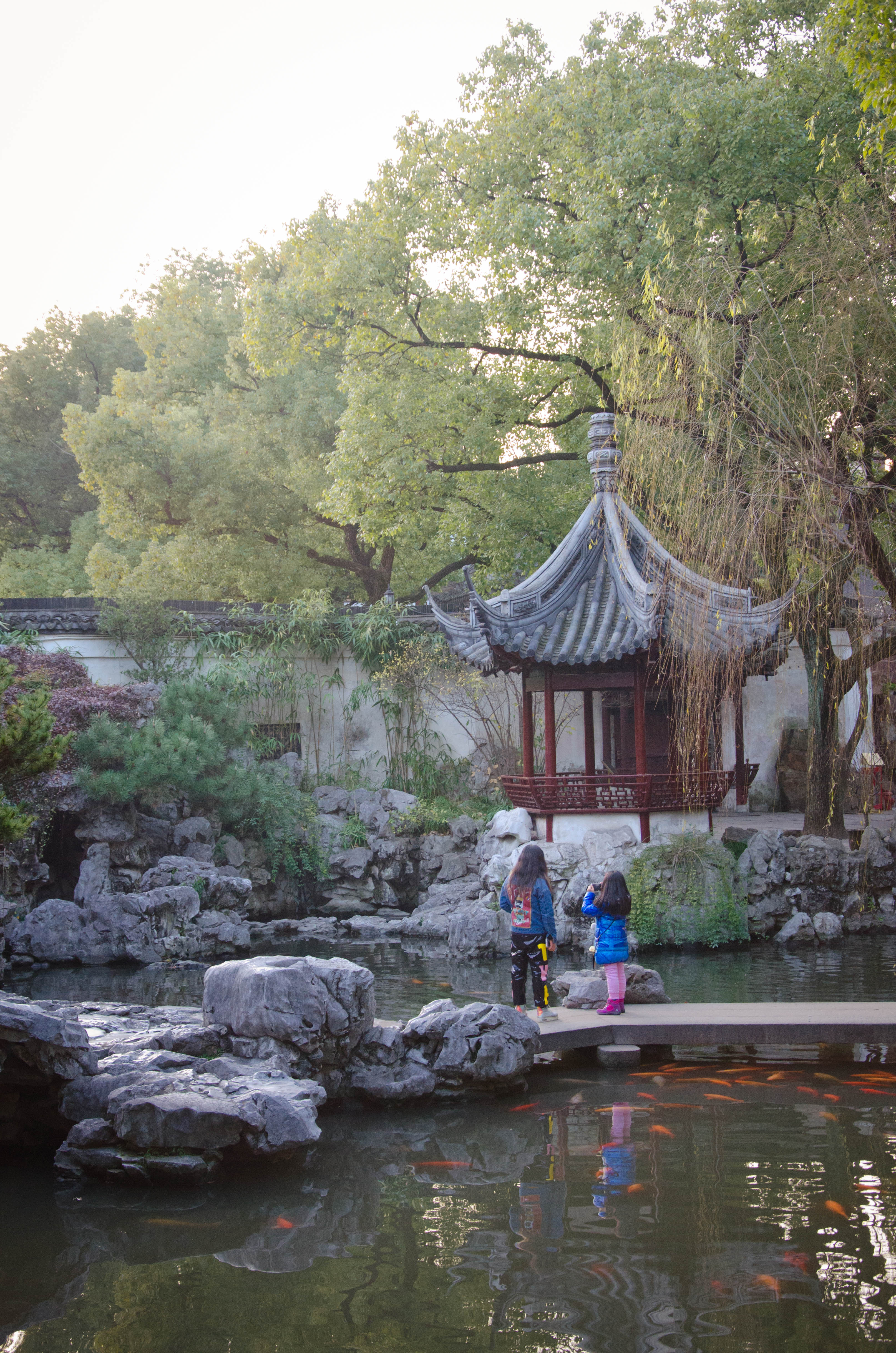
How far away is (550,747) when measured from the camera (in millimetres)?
11258

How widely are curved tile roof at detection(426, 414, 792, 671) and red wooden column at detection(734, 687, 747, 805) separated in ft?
5.50

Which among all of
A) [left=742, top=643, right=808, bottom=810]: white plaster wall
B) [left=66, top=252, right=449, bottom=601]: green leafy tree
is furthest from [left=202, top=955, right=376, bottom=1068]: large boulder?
[left=742, top=643, right=808, bottom=810]: white plaster wall

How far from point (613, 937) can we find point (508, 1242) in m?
2.86

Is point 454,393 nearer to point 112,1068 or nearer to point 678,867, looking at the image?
point 678,867

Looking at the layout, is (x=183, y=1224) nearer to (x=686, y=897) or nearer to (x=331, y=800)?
(x=686, y=897)

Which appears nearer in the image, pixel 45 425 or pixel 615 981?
pixel 615 981

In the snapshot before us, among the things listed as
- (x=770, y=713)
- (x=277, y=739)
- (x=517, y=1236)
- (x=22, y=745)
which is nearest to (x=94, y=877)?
(x=277, y=739)

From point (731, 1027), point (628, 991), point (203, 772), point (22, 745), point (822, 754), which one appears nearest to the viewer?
point (22, 745)

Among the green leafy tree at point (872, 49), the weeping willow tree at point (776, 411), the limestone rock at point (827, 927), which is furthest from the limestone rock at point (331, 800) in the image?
the green leafy tree at point (872, 49)

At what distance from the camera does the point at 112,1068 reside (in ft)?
17.3

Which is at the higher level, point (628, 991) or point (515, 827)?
point (515, 827)

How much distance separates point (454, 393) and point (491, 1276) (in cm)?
1057

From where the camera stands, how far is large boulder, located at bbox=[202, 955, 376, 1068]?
18.3 ft

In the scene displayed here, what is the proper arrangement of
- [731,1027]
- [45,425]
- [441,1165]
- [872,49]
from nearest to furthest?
1. [441,1165]
2. [872,49]
3. [731,1027]
4. [45,425]
